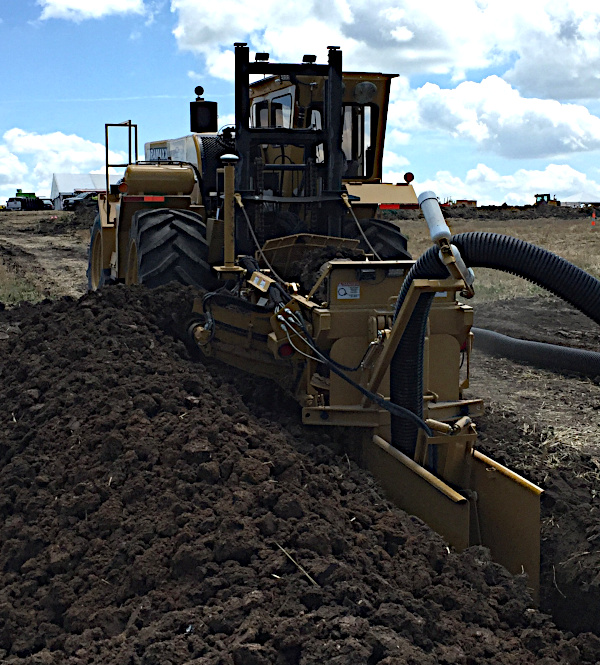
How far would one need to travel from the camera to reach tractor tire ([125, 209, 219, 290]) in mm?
7281

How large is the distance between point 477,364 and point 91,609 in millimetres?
6983

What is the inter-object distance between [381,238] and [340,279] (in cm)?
219

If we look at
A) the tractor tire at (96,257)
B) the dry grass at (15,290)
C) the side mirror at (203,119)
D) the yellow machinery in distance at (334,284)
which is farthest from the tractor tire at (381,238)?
the dry grass at (15,290)

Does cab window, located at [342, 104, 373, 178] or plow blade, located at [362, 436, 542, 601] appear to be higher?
cab window, located at [342, 104, 373, 178]

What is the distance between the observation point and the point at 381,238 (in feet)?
25.3

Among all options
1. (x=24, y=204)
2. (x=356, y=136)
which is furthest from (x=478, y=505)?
(x=24, y=204)


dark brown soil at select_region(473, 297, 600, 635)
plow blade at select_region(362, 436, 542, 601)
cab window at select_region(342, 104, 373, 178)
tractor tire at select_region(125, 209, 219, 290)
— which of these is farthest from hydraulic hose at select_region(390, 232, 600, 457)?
cab window at select_region(342, 104, 373, 178)

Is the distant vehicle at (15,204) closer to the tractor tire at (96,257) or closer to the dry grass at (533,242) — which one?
the dry grass at (533,242)

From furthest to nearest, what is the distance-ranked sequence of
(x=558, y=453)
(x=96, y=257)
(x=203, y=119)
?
(x=96, y=257) → (x=203, y=119) → (x=558, y=453)

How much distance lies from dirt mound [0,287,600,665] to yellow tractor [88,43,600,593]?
1.12ft

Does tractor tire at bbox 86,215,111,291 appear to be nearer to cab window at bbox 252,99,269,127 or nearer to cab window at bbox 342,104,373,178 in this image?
cab window at bbox 252,99,269,127

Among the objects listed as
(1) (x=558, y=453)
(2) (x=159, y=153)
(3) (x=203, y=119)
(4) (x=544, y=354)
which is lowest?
(1) (x=558, y=453)

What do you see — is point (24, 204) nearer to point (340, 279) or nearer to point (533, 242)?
point (533, 242)

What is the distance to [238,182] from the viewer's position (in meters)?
7.29
